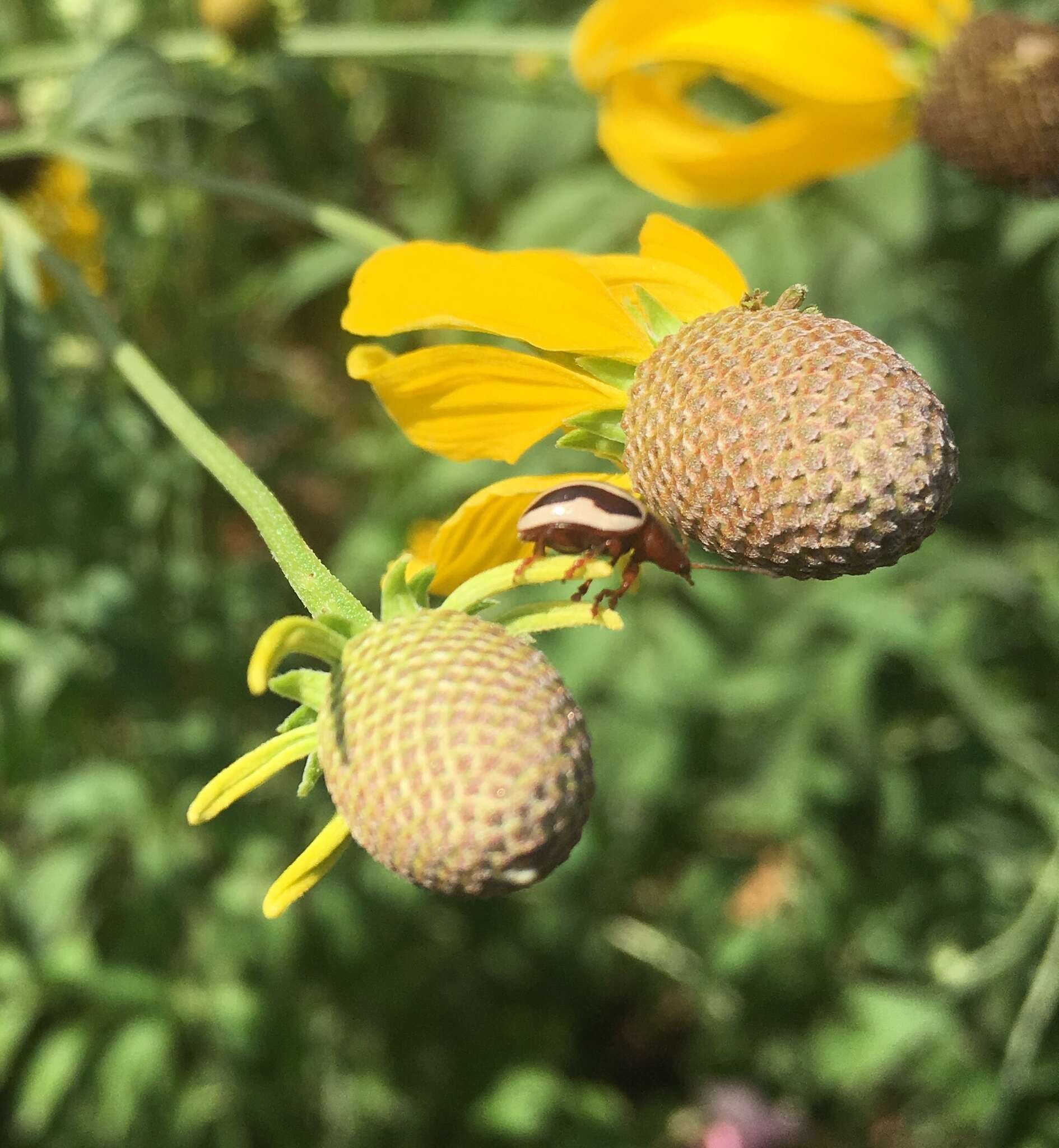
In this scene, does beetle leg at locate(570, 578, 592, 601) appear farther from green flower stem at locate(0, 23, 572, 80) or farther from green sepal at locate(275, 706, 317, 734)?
green flower stem at locate(0, 23, 572, 80)

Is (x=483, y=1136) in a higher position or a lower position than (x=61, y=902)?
lower

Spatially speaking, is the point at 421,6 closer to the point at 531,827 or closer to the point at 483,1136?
the point at 483,1136

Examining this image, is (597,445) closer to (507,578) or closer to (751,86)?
(507,578)

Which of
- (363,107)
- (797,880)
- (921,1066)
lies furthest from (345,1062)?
(363,107)

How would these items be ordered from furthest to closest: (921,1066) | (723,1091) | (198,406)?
(723,1091) → (921,1066) → (198,406)

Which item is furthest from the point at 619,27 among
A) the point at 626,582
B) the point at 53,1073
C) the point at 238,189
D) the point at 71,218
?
the point at 53,1073

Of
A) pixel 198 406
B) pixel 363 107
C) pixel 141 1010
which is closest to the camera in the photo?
pixel 141 1010

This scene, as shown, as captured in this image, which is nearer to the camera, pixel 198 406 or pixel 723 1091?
pixel 198 406

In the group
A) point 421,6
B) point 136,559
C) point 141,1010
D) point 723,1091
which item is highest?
point 421,6
